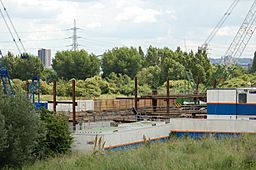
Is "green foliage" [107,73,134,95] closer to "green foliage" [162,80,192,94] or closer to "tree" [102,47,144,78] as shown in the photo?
"green foliage" [162,80,192,94]

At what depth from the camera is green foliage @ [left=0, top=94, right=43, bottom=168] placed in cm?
2016

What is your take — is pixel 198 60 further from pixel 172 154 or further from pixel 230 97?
pixel 172 154

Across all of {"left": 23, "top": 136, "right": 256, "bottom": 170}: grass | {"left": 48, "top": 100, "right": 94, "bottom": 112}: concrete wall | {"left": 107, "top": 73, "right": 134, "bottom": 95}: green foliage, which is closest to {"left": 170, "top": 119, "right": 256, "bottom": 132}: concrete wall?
{"left": 48, "top": 100, "right": 94, "bottom": 112}: concrete wall

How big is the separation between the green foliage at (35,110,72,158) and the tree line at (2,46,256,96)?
39.5m

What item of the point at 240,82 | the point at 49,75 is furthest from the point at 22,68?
the point at 240,82

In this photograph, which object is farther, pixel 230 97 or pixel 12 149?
pixel 230 97

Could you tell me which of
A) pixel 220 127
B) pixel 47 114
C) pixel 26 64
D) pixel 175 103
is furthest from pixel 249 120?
pixel 26 64

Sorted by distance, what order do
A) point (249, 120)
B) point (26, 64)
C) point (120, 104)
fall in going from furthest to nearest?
point (26, 64) < point (120, 104) < point (249, 120)

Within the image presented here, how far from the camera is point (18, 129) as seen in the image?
66.8 ft

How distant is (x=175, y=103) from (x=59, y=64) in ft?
117

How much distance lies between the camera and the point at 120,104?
49.7 metres

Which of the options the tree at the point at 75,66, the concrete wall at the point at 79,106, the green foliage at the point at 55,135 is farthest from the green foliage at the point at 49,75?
the green foliage at the point at 55,135

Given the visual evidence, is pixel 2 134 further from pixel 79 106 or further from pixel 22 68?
pixel 22 68

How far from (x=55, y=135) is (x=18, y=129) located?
4.86 meters
